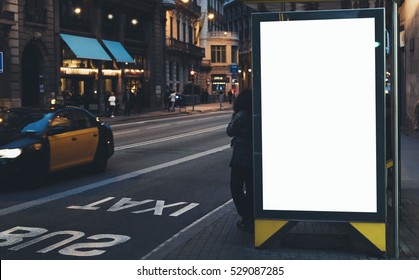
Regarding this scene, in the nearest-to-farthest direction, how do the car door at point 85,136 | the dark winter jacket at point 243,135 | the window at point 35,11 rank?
the dark winter jacket at point 243,135
the car door at point 85,136
the window at point 35,11

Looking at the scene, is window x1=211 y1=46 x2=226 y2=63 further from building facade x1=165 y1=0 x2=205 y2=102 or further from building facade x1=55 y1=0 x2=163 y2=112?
building facade x1=55 y1=0 x2=163 y2=112

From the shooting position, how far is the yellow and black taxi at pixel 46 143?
10.7m

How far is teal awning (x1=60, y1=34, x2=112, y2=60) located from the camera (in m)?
37.2

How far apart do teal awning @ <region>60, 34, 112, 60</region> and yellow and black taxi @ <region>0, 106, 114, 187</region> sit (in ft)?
81.3

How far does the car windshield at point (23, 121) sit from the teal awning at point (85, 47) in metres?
25.4

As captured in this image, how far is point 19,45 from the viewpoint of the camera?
32.7 m

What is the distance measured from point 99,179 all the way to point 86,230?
451 cm

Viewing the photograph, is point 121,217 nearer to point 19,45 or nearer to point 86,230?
point 86,230

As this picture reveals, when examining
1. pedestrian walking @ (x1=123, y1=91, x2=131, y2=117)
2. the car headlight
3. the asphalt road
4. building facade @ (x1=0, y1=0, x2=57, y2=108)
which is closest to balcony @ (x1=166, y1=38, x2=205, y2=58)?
pedestrian walking @ (x1=123, y1=91, x2=131, y2=117)

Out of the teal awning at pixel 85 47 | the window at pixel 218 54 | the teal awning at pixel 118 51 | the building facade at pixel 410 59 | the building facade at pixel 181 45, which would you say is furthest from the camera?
the window at pixel 218 54

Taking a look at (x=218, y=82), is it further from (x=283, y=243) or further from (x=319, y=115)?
(x=319, y=115)

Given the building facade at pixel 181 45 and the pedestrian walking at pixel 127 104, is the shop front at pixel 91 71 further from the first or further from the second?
the building facade at pixel 181 45

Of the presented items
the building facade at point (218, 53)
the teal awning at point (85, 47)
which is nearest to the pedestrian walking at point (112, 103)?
the teal awning at point (85, 47)

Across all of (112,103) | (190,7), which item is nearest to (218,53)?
(190,7)
